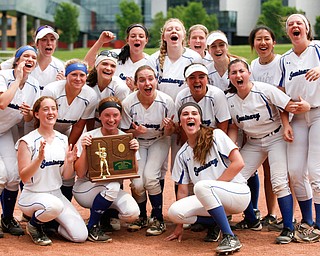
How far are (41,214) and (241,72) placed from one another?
8.38 ft

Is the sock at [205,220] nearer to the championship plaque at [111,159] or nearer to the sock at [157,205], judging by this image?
the sock at [157,205]

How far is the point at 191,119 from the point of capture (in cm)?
568

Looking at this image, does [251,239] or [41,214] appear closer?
[41,214]

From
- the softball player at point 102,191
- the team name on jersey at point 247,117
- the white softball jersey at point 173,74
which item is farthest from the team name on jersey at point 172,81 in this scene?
the team name on jersey at point 247,117

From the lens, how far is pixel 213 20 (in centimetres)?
5488

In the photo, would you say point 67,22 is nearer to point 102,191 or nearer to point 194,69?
point 194,69

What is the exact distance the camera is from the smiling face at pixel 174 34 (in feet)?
21.8

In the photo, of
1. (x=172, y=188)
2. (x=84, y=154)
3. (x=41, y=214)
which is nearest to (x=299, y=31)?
(x=84, y=154)

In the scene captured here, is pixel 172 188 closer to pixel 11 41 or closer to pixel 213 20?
pixel 213 20

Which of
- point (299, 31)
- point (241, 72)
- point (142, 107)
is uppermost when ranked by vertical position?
point (299, 31)

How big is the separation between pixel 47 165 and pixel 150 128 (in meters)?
1.30

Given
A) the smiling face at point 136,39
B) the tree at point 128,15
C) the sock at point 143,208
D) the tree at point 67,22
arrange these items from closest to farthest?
the sock at point 143,208 → the smiling face at point 136,39 → the tree at point 67,22 → the tree at point 128,15

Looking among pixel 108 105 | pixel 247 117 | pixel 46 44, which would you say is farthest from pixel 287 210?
pixel 46 44

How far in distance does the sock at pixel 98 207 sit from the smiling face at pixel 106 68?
140cm
